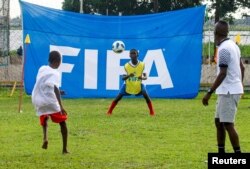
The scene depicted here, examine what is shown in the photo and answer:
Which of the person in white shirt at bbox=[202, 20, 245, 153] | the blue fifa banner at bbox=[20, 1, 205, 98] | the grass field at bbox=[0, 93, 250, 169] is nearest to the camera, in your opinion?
the person in white shirt at bbox=[202, 20, 245, 153]

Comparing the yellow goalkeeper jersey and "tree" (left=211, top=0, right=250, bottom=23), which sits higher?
"tree" (left=211, top=0, right=250, bottom=23)

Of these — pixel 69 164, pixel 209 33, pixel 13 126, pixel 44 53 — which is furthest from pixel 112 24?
pixel 69 164

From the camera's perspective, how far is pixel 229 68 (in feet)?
28.1

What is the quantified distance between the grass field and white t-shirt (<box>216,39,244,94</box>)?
1017 mm

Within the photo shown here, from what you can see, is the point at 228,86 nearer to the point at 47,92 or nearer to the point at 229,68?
the point at 229,68

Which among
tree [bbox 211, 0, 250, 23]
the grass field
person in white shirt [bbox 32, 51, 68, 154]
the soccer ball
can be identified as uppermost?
tree [bbox 211, 0, 250, 23]

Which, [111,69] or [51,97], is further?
[111,69]

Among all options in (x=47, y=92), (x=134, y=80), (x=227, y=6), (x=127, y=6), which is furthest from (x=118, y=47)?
(x=127, y=6)

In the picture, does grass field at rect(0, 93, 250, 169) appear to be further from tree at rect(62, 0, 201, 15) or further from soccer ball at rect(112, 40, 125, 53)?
tree at rect(62, 0, 201, 15)

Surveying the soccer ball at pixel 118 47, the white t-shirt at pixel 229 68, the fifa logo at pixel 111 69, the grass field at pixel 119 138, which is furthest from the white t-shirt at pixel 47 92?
the fifa logo at pixel 111 69

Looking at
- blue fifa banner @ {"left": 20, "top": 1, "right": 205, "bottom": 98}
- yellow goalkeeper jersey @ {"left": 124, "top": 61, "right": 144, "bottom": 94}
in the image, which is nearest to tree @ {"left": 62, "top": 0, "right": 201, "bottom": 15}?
blue fifa banner @ {"left": 20, "top": 1, "right": 205, "bottom": 98}

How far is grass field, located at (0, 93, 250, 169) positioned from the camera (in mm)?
8969

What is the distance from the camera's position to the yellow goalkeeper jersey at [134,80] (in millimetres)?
15789

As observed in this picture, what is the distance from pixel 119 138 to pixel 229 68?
3.30 metres
